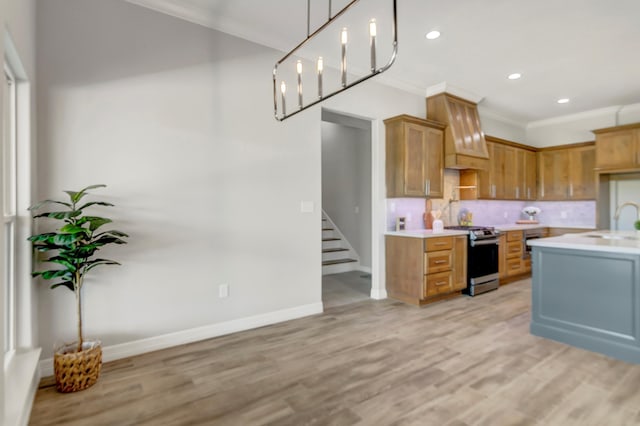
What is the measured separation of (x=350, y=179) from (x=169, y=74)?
4280 millimetres

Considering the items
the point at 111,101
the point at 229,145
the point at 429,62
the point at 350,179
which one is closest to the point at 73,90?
the point at 111,101

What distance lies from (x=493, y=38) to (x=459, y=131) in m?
1.59

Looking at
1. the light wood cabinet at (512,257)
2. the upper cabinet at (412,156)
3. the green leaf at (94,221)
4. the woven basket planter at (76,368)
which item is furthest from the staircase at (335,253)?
the green leaf at (94,221)

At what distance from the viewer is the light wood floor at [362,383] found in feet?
6.50

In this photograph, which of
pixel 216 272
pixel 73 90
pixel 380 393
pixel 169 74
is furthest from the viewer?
pixel 216 272

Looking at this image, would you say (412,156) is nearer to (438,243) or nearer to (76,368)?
(438,243)

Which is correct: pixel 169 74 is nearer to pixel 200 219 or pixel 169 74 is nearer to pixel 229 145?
pixel 229 145

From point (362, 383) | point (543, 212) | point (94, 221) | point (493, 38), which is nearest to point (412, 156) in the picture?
point (493, 38)

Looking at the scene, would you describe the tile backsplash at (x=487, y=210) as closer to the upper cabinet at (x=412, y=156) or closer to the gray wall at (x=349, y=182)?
the upper cabinet at (x=412, y=156)

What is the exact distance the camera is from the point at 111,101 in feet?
8.95

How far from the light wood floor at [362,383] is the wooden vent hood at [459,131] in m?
2.51

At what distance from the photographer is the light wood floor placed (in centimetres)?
198

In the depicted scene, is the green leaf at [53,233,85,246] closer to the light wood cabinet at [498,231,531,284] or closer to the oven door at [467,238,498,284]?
the oven door at [467,238,498,284]

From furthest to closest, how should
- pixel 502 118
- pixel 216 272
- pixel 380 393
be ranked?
1. pixel 502 118
2. pixel 216 272
3. pixel 380 393
